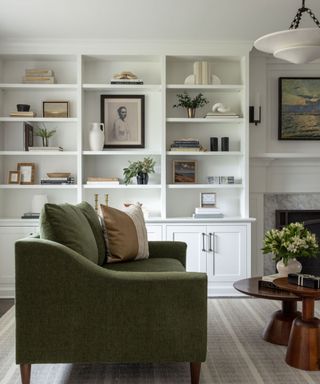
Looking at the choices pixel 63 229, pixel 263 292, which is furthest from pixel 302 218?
pixel 63 229

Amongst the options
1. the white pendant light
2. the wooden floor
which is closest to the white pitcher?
the wooden floor

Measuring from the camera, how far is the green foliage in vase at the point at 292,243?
308cm

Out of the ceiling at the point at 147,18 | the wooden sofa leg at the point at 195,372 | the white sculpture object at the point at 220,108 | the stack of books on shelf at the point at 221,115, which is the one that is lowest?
the wooden sofa leg at the point at 195,372

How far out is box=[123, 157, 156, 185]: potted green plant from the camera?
4.74m

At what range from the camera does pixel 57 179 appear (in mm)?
4758

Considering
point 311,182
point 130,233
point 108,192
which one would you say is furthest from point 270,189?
point 130,233

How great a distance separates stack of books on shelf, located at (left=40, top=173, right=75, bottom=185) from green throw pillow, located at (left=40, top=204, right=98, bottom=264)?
2040 millimetres

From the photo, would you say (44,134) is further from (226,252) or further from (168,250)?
(226,252)

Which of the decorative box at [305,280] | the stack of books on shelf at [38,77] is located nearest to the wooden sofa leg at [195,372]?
the decorative box at [305,280]

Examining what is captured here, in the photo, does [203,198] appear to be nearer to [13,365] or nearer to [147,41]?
[147,41]

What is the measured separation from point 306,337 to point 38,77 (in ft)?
11.5

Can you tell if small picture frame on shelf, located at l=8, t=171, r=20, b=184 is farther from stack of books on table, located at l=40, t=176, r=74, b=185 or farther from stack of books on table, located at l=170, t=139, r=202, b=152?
stack of books on table, located at l=170, t=139, r=202, b=152

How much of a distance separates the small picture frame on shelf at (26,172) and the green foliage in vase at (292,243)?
8.84ft

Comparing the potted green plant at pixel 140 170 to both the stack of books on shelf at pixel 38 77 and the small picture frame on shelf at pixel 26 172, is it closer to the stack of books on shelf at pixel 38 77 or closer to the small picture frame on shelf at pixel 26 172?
the small picture frame on shelf at pixel 26 172
